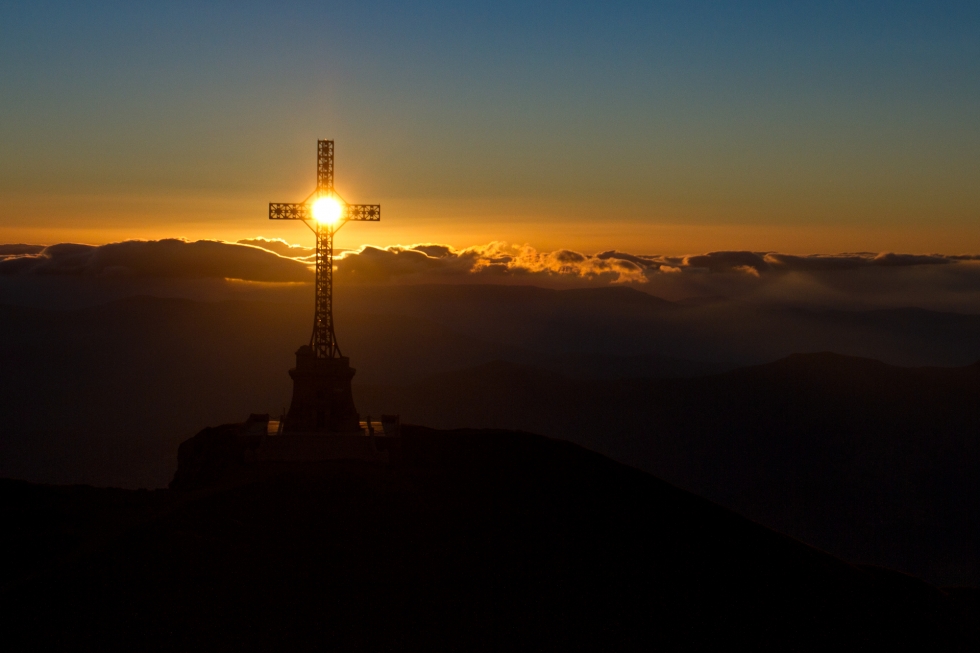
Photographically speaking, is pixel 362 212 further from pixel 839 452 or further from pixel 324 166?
pixel 839 452

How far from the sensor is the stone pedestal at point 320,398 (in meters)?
40.8

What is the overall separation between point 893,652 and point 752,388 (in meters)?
165

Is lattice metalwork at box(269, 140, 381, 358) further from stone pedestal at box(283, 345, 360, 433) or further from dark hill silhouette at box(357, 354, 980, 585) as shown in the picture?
dark hill silhouette at box(357, 354, 980, 585)

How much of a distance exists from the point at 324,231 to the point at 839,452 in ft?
473

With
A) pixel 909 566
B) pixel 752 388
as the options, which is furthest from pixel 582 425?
pixel 909 566

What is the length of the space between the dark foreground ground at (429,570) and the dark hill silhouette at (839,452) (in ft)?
354

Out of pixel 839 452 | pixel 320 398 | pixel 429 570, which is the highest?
pixel 320 398

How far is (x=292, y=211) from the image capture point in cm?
4184

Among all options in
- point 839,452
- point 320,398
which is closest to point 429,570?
point 320,398

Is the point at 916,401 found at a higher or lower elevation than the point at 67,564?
lower

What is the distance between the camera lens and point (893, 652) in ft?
108

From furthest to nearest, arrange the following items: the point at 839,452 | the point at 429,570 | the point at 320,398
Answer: the point at 839,452, the point at 320,398, the point at 429,570

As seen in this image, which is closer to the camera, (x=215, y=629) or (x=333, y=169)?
(x=215, y=629)

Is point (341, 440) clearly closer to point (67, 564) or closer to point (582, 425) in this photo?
point (67, 564)
